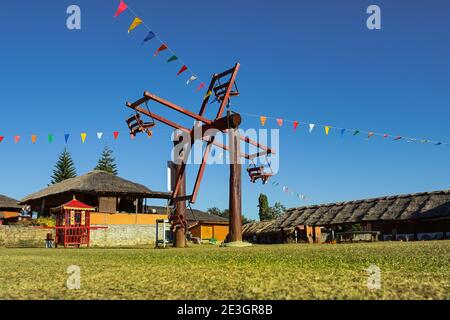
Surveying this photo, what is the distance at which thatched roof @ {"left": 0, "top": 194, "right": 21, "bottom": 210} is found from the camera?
152 ft

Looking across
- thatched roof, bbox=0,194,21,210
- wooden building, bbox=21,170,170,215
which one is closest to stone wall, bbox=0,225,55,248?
wooden building, bbox=21,170,170,215

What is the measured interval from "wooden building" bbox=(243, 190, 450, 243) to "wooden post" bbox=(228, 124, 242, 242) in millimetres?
11419

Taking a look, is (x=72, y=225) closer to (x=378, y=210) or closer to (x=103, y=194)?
(x=103, y=194)

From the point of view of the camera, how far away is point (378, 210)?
102 ft

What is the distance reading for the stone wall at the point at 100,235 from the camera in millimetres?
25500

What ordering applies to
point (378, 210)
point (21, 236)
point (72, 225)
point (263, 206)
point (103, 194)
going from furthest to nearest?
point (263, 206) < point (103, 194) < point (378, 210) < point (21, 236) < point (72, 225)

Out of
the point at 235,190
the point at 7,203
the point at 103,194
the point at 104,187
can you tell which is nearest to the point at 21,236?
the point at 103,194

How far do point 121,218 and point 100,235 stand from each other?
294cm

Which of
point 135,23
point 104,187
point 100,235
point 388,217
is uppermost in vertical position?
point 135,23

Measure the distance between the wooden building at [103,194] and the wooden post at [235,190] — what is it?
1834 centimetres
